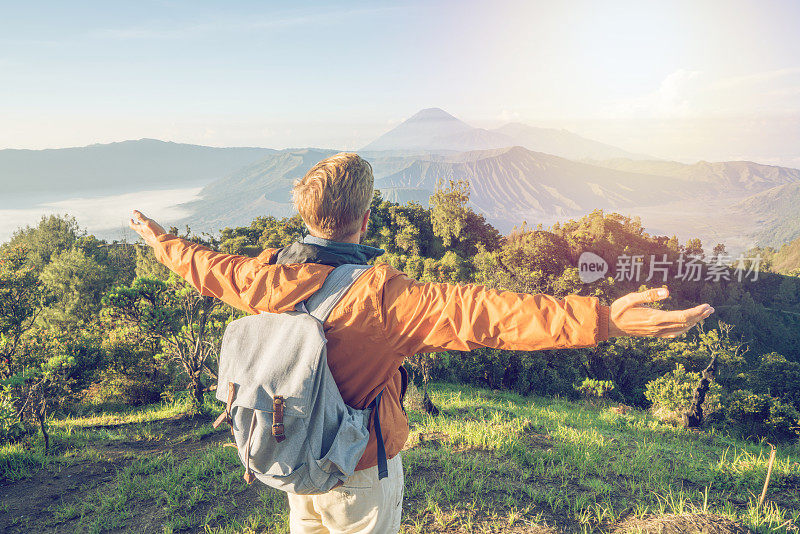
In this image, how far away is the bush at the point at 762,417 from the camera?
14.8 m

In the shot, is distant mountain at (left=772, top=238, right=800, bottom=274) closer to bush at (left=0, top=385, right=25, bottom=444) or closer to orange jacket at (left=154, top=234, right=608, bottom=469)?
orange jacket at (left=154, top=234, right=608, bottom=469)

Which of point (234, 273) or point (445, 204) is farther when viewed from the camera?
point (445, 204)

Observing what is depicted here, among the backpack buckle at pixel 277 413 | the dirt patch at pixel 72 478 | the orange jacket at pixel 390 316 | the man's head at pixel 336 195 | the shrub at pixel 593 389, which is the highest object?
the man's head at pixel 336 195

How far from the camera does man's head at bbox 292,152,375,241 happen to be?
1807 mm

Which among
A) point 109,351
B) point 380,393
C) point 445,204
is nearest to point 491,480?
point 380,393

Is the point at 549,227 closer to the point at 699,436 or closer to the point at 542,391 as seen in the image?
the point at 542,391

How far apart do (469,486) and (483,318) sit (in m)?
4.08

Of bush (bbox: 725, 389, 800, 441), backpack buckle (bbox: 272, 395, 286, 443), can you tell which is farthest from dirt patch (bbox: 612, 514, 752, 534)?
bush (bbox: 725, 389, 800, 441)

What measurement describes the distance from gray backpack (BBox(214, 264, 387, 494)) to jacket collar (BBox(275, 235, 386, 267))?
87 millimetres

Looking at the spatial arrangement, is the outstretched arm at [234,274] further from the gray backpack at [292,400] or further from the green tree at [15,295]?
the green tree at [15,295]

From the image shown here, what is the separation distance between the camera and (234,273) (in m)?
1.94


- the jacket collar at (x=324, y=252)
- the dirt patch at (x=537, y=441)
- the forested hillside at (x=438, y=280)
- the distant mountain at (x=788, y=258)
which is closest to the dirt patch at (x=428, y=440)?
the dirt patch at (x=537, y=441)

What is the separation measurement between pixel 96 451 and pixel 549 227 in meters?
26.6

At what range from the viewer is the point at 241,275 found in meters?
1.91
